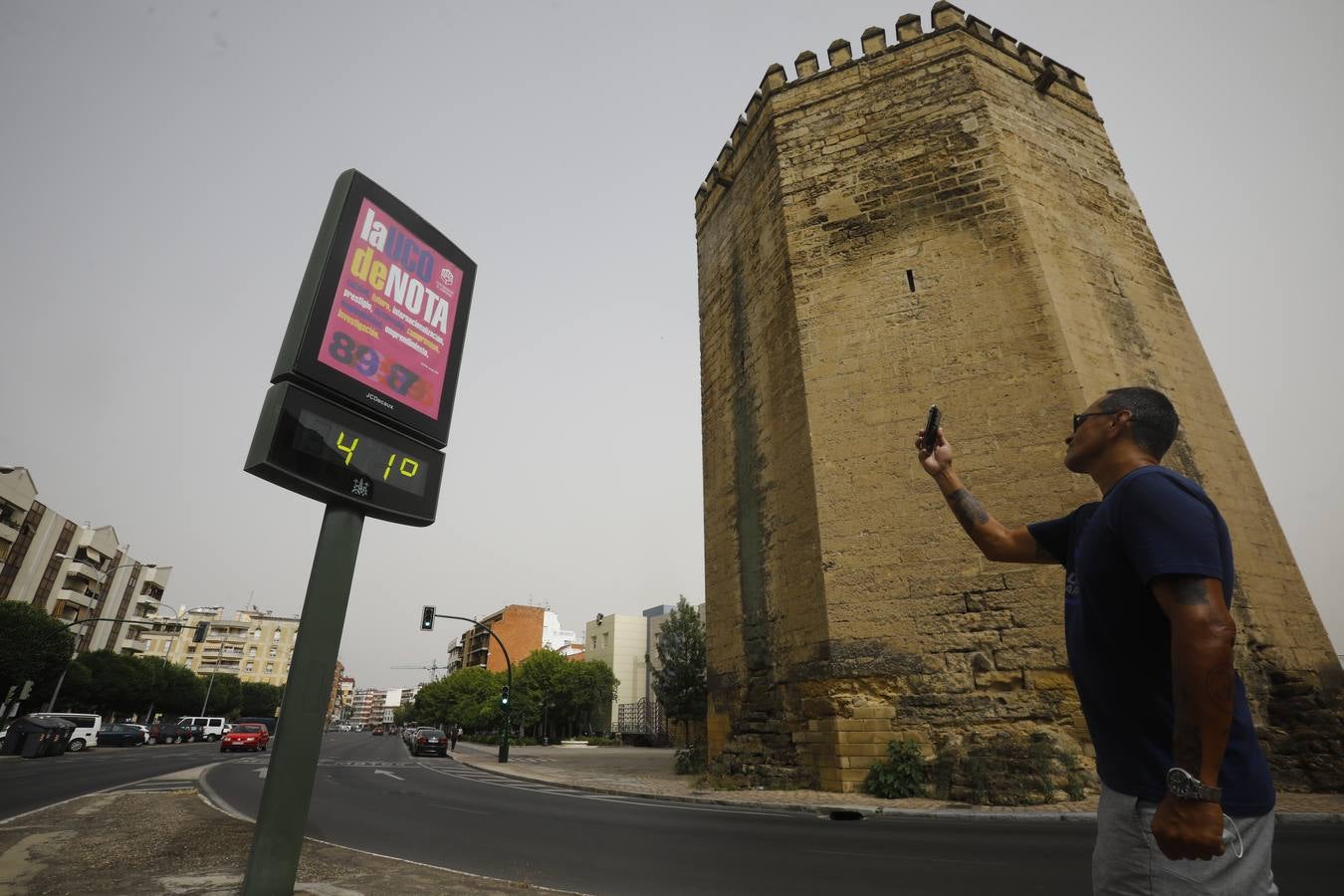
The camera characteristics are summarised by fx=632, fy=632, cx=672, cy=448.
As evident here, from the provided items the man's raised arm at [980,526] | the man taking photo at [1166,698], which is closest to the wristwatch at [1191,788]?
the man taking photo at [1166,698]

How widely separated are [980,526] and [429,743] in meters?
29.9

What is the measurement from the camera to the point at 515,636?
79875mm

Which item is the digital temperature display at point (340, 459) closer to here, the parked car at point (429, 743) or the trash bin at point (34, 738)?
the trash bin at point (34, 738)

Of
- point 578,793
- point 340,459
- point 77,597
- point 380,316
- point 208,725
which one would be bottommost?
point 578,793

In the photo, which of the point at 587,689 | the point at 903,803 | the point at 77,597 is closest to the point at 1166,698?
the point at 903,803

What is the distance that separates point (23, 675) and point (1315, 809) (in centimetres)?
4453

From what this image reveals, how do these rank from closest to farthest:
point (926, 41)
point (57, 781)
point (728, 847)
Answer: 1. point (728, 847)
2. point (57, 781)
3. point (926, 41)

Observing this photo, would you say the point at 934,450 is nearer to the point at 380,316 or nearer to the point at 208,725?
the point at 380,316

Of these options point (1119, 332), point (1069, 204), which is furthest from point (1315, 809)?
point (1069, 204)

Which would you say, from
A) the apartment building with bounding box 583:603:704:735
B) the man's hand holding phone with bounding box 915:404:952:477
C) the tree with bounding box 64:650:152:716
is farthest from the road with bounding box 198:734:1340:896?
the apartment building with bounding box 583:603:704:735

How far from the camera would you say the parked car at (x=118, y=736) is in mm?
29000

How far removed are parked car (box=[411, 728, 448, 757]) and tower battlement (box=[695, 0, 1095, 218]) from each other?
2662cm

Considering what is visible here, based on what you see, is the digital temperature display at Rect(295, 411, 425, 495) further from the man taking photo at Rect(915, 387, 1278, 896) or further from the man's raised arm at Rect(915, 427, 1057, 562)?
the man taking photo at Rect(915, 387, 1278, 896)

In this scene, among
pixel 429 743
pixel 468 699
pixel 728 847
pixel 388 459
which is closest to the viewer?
pixel 388 459
